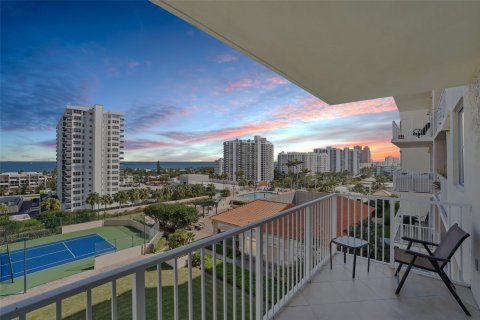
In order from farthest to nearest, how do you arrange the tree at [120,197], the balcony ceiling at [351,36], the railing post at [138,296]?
the tree at [120,197]
the balcony ceiling at [351,36]
the railing post at [138,296]

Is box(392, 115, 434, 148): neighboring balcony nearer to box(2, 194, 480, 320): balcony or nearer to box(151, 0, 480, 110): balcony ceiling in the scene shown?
box(2, 194, 480, 320): balcony

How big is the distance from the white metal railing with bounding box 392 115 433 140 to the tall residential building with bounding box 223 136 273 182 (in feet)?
163

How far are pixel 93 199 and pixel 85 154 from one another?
786 cm

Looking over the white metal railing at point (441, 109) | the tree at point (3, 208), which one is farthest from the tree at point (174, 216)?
the white metal railing at point (441, 109)

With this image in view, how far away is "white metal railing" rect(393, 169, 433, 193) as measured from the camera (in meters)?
8.27

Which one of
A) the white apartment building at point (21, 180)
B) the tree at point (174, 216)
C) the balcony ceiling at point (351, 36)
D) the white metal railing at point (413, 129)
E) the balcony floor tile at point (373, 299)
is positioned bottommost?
the tree at point (174, 216)

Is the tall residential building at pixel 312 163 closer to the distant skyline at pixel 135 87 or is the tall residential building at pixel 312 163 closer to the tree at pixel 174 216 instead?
the distant skyline at pixel 135 87

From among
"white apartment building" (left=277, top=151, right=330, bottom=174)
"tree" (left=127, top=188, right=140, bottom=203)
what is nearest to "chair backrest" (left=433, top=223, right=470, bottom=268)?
"tree" (left=127, top=188, right=140, bottom=203)

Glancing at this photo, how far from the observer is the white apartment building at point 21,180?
1580 inches

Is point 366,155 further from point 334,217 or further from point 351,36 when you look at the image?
point 351,36

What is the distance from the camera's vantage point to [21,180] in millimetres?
43344

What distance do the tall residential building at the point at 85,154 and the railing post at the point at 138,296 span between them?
47742mm

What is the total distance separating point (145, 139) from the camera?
5181cm

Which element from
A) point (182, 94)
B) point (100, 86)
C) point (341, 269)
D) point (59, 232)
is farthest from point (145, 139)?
point (341, 269)
